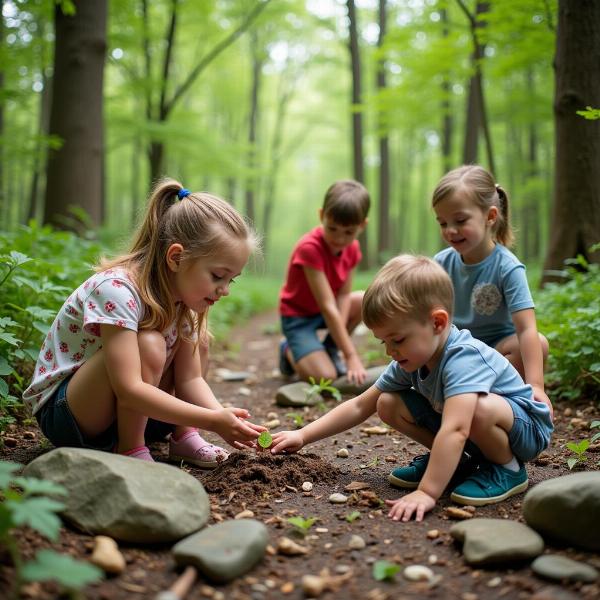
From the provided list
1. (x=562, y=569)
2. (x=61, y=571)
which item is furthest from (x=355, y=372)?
(x=61, y=571)

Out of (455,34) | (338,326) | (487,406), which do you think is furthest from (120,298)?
(455,34)

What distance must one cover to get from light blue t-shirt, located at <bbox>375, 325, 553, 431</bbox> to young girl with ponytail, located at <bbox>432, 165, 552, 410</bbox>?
72cm

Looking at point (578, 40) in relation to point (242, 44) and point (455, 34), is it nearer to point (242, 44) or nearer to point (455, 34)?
point (455, 34)

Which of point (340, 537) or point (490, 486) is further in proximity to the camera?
point (490, 486)

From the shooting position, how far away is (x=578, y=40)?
4391mm

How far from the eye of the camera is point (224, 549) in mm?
1596

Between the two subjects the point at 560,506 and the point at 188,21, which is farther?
the point at 188,21

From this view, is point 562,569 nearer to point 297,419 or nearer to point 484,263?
point 297,419

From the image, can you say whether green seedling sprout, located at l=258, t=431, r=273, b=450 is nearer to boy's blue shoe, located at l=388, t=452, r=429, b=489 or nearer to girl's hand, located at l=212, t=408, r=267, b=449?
girl's hand, located at l=212, t=408, r=267, b=449

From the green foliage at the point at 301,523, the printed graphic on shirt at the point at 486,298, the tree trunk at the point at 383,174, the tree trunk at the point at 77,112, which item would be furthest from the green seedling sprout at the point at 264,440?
the tree trunk at the point at 383,174

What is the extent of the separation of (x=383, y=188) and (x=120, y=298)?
13176mm

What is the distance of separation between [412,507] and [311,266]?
8.07 feet

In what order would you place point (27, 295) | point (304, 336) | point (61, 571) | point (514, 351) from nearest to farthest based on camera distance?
1. point (61, 571)
2. point (514, 351)
3. point (27, 295)
4. point (304, 336)

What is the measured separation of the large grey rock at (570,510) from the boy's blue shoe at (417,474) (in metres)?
0.52
